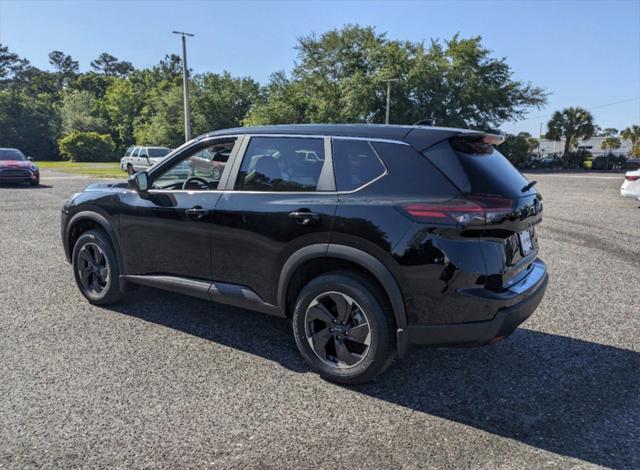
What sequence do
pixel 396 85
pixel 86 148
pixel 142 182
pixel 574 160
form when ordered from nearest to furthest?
pixel 142 182 → pixel 396 85 → pixel 574 160 → pixel 86 148

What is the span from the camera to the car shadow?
107 inches

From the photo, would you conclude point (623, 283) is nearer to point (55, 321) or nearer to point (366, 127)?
point (366, 127)

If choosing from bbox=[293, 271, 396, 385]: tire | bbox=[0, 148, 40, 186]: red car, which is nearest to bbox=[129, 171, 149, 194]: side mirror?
bbox=[293, 271, 396, 385]: tire

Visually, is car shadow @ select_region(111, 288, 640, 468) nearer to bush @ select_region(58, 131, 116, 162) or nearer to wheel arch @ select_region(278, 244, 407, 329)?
wheel arch @ select_region(278, 244, 407, 329)

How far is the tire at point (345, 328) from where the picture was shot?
3.05m

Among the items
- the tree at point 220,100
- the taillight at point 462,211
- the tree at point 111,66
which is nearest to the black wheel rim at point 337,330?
the taillight at point 462,211

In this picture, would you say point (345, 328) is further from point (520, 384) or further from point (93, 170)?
point (93, 170)

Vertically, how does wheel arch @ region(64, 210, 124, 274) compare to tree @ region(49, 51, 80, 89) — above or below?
below

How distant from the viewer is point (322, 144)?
339cm

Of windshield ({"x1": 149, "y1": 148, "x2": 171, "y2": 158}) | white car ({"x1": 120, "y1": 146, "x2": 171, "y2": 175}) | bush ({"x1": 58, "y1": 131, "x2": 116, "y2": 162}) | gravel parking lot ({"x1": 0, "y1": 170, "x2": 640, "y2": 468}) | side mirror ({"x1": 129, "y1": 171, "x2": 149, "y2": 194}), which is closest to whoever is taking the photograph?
gravel parking lot ({"x1": 0, "y1": 170, "x2": 640, "y2": 468})

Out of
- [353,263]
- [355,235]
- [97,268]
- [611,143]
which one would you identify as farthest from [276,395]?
[611,143]

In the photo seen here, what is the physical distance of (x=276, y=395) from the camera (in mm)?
3113

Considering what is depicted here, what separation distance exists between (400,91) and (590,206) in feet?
103

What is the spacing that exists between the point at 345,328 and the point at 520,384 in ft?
4.29
